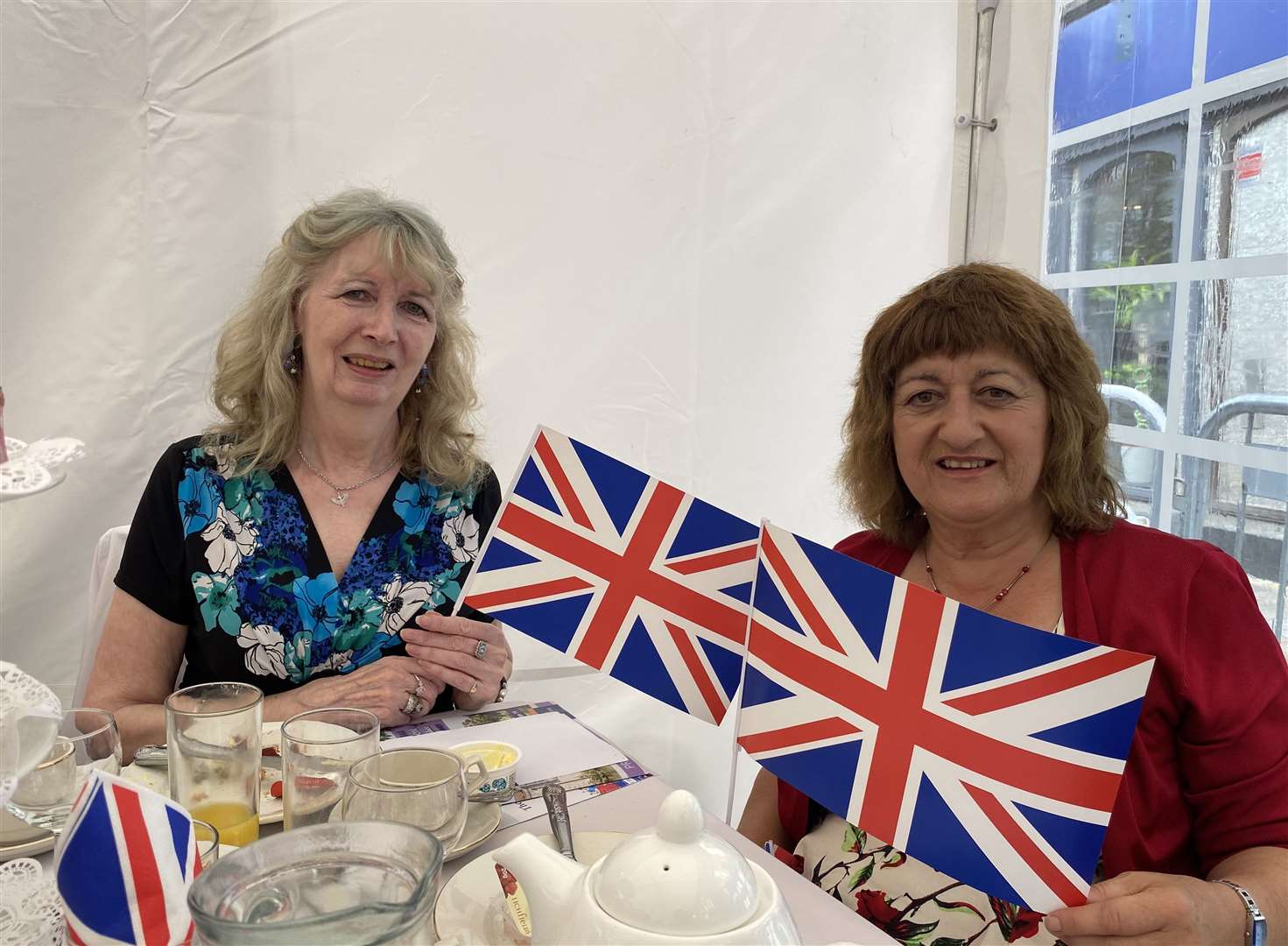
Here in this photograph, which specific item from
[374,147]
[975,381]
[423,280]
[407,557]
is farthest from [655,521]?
[374,147]

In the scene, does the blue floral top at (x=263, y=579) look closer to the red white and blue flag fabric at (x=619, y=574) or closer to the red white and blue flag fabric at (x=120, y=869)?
the red white and blue flag fabric at (x=619, y=574)

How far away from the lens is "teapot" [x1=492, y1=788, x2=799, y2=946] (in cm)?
50

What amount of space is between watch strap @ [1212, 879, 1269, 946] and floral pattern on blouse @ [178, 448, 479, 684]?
1.19m

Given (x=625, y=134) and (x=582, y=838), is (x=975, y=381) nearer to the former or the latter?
(x=582, y=838)

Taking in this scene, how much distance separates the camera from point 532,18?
2.04 metres

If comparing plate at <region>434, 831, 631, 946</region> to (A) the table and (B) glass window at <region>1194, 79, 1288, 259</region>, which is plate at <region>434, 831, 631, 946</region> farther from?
(B) glass window at <region>1194, 79, 1288, 259</region>

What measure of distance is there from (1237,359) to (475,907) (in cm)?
176

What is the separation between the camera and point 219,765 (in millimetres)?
845

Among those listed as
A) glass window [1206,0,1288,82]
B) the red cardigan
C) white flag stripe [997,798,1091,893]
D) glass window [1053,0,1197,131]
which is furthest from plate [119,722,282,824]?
glass window [1053,0,1197,131]

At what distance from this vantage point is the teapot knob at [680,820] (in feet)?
1.66

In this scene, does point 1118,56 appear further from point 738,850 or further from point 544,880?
point 544,880

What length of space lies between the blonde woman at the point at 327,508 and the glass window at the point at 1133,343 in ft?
4.69

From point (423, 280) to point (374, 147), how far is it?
21.0 inches

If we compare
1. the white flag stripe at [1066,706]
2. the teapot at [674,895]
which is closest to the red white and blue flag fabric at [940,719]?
the white flag stripe at [1066,706]
